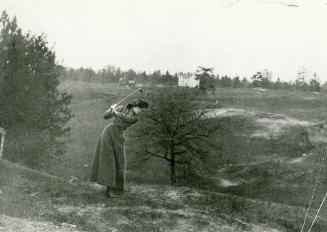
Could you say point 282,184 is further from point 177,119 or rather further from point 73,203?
point 73,203

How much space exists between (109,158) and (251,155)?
23747mm

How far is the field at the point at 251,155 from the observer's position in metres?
24.5

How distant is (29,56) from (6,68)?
4.28 feet

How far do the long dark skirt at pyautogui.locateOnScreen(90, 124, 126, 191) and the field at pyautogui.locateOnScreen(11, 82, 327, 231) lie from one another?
4.11 metres

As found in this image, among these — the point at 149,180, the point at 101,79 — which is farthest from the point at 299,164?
the point at 101,79

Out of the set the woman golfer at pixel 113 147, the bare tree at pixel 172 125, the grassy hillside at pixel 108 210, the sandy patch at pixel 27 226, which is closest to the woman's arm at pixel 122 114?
the woman golfer at pixel 113 147

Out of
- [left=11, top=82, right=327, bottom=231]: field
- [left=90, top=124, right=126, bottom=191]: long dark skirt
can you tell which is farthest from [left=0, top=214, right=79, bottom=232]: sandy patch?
[left=11, top=82, right=327, bottom=231]: field

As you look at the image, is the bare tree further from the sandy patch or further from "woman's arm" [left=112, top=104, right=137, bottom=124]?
the sandy patch

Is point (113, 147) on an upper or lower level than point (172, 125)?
upper

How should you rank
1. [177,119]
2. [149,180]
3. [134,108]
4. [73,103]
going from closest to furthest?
[134,108] → [177,119] → [149,180] → [73,103]

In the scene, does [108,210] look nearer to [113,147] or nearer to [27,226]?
[113,147]

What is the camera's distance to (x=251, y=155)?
31766 millimetres

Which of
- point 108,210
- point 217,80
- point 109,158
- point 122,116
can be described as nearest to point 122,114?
point 122,116

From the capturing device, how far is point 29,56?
63.9 feet
